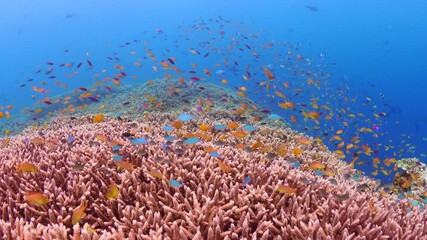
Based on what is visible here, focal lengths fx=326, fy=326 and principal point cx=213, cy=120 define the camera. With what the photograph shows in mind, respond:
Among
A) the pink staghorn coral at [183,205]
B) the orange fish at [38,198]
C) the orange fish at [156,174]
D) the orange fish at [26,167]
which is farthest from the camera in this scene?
the orange fish at [26,167]

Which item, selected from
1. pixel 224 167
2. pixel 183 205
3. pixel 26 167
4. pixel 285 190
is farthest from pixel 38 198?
pixel 285 190

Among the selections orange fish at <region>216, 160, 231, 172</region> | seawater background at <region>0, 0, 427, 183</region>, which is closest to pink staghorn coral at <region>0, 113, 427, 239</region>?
orange fish at <region>216, 160, 231, 172</region>

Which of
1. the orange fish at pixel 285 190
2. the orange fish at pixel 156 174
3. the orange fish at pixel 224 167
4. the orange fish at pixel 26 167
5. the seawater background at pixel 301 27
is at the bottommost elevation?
the seawater background at pixel 301 27

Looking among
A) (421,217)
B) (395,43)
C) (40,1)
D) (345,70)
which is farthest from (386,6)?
(421,217)

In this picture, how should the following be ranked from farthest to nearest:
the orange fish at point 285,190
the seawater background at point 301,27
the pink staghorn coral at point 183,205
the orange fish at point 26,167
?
the seawater background at point 301,27, the orange fish at point 26,167, the orange fish at point 285,190, the pink staghorn coral at point 183,205

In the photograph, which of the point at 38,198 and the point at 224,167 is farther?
the point at 224,167

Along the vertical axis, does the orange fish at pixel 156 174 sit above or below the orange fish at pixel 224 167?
above

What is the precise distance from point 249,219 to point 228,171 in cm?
119

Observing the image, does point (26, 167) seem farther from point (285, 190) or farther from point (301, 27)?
point (301, 27)

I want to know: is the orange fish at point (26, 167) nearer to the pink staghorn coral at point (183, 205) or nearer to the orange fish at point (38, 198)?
the pink staghorn coral at point (183, 205)

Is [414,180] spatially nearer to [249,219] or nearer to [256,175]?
[256,175]

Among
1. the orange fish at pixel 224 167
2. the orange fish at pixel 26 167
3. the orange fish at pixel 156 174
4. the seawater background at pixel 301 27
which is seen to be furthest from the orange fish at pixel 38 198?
the seawater background at pixel 301 27

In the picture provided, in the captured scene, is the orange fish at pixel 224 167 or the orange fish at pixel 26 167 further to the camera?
the orange fish at pixel 224 167

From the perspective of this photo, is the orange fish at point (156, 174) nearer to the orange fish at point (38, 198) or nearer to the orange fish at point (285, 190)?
the orange fish at point (38, 198)
